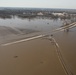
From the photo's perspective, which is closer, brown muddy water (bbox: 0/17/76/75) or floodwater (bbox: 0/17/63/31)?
brown muddy water (bbox: 0/17/76/75)

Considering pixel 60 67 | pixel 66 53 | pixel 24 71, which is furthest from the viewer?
pixel 66 53

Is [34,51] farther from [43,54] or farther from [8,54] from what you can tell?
[8,54]

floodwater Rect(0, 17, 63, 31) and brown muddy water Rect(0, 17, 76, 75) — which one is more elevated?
brown muddy water Rect(0, 17, 76, 75)

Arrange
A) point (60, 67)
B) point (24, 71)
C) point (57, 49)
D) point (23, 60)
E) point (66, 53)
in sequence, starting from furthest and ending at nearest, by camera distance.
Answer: point (57, 49), point (66, 53), point (23, 60), point (60, 67), point (24, 71)

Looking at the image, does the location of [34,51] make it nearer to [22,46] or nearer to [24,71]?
[22,46]

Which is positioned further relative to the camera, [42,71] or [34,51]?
[34,51]

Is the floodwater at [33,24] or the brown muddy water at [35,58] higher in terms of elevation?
the brown muddy water at [35,58]

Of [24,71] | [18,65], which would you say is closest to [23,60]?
[18,65]

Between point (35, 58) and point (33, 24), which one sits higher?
point (35, 58)

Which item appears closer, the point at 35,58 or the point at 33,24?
the point at 35,58

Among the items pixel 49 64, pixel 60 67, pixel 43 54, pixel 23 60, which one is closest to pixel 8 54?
pixel 23 60

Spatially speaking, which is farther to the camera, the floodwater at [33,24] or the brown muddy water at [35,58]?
the floodwater at [33,24]
